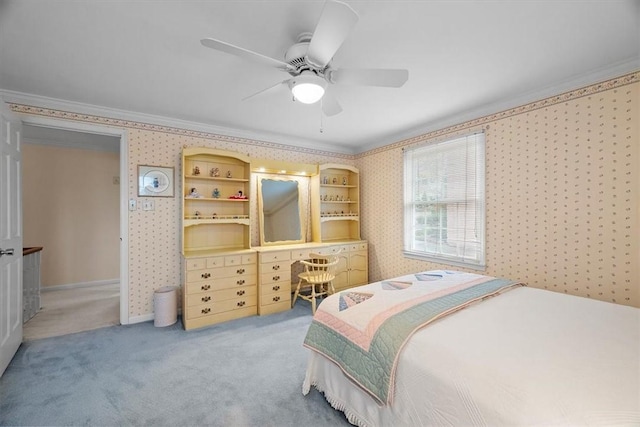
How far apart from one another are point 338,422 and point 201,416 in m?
0.88

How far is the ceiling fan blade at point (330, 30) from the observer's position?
1148 millimetres

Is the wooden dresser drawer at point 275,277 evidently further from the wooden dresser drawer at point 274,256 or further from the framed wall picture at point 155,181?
the framed wall picture at point 155,181

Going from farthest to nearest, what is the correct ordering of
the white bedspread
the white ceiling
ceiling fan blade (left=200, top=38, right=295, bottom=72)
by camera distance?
the white ceiling
ceiling fan blade (left=200, top=38, right=295, bottom=72)
the white bedspread

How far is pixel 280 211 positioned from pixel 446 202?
2.35 metres

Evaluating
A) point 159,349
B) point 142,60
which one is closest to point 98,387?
point 159,349

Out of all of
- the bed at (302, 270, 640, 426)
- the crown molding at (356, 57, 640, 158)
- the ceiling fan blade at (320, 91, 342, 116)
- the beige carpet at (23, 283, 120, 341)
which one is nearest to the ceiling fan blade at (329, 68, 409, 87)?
the ceiling fan blade at (320, 91, 342, 116)

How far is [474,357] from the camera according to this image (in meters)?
1.15

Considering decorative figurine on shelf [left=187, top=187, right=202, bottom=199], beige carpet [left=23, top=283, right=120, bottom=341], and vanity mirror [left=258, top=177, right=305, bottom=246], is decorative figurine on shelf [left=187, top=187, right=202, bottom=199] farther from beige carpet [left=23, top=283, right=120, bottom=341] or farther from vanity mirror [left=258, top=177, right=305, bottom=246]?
beige carpet [left=23, top=283, right=120, bottom=341]

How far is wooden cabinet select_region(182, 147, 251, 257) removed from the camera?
10.8 ft

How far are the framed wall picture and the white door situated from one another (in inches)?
38.2

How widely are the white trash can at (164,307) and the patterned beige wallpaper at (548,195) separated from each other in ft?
0.81

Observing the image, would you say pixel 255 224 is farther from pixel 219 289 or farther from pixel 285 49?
pixel 285 49

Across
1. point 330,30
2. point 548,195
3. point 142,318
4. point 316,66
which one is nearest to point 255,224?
point 142,318

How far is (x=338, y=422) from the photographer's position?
1.61 m
